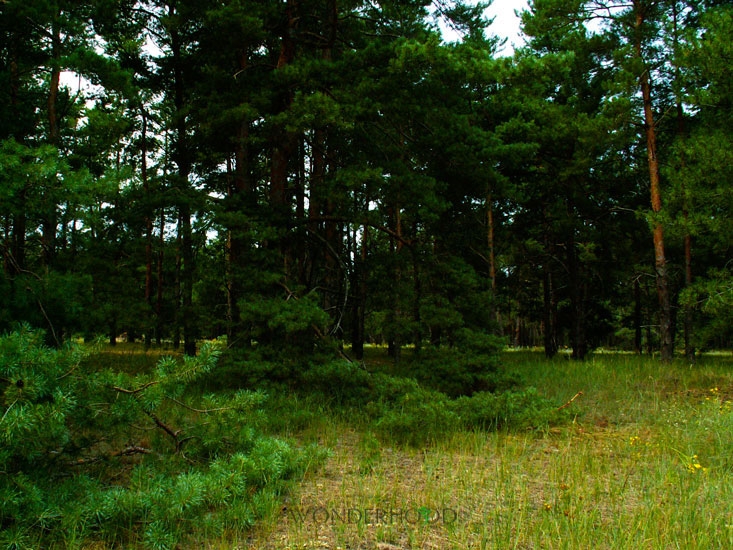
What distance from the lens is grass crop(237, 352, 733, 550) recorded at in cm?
308

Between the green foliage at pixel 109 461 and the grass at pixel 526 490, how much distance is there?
292 mm

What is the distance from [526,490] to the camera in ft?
12.8

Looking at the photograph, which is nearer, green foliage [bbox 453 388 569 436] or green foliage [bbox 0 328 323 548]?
green foliage [bbox 0 328 323 548]

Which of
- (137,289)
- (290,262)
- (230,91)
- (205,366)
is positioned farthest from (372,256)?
(205,366)

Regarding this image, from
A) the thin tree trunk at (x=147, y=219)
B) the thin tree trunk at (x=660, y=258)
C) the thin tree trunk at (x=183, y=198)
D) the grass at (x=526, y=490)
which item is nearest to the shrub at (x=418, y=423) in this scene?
the grass at (x=526, y=490)

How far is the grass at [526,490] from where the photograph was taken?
3.08 m

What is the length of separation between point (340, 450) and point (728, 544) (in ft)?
10.9

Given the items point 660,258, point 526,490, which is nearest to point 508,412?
point 526,490

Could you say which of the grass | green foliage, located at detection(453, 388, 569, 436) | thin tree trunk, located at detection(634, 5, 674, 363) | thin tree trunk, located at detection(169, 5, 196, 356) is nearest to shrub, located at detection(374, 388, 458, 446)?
the grass

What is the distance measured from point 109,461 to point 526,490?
130 inches

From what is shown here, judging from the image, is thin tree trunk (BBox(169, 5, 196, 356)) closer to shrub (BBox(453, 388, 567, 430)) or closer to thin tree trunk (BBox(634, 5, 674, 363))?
shrub (BBox(453, 388, 567, 430))

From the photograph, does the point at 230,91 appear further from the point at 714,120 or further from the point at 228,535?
the point at 714,120

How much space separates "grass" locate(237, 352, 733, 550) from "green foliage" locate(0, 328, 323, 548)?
292mm

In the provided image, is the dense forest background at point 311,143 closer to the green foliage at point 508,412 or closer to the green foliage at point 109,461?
the green foliage at point 508,412
